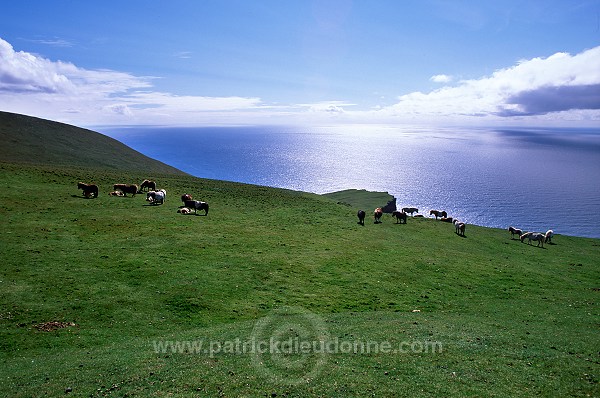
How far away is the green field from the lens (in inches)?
550

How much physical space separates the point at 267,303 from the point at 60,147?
124m

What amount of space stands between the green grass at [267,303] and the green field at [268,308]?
0.12 metres

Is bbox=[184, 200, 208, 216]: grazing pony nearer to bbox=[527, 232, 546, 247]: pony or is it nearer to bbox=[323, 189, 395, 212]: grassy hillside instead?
bbox=[323, 189, 395, 212]: grassy hillside

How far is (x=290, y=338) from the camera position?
18.0 m

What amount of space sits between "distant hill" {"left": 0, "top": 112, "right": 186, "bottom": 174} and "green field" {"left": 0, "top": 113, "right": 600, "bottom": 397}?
6275cm

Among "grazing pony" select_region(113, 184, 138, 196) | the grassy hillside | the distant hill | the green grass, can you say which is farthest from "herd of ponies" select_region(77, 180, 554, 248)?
the distant hill

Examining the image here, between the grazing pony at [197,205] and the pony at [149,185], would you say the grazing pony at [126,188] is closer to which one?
the pony at [149,185]

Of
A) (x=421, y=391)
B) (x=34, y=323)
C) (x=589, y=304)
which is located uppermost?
(x=421, y=391)

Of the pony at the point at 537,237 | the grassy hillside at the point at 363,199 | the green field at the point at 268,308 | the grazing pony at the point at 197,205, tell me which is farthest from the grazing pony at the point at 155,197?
the pony at the point at 537,237

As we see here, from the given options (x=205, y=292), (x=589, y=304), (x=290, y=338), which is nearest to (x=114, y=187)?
(x=205, y=292)

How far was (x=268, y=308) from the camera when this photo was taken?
2480 centimetres

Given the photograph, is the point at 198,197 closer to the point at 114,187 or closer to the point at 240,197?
the point at 240,197

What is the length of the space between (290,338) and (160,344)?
22.1 ft

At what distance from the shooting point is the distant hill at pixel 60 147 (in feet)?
336
